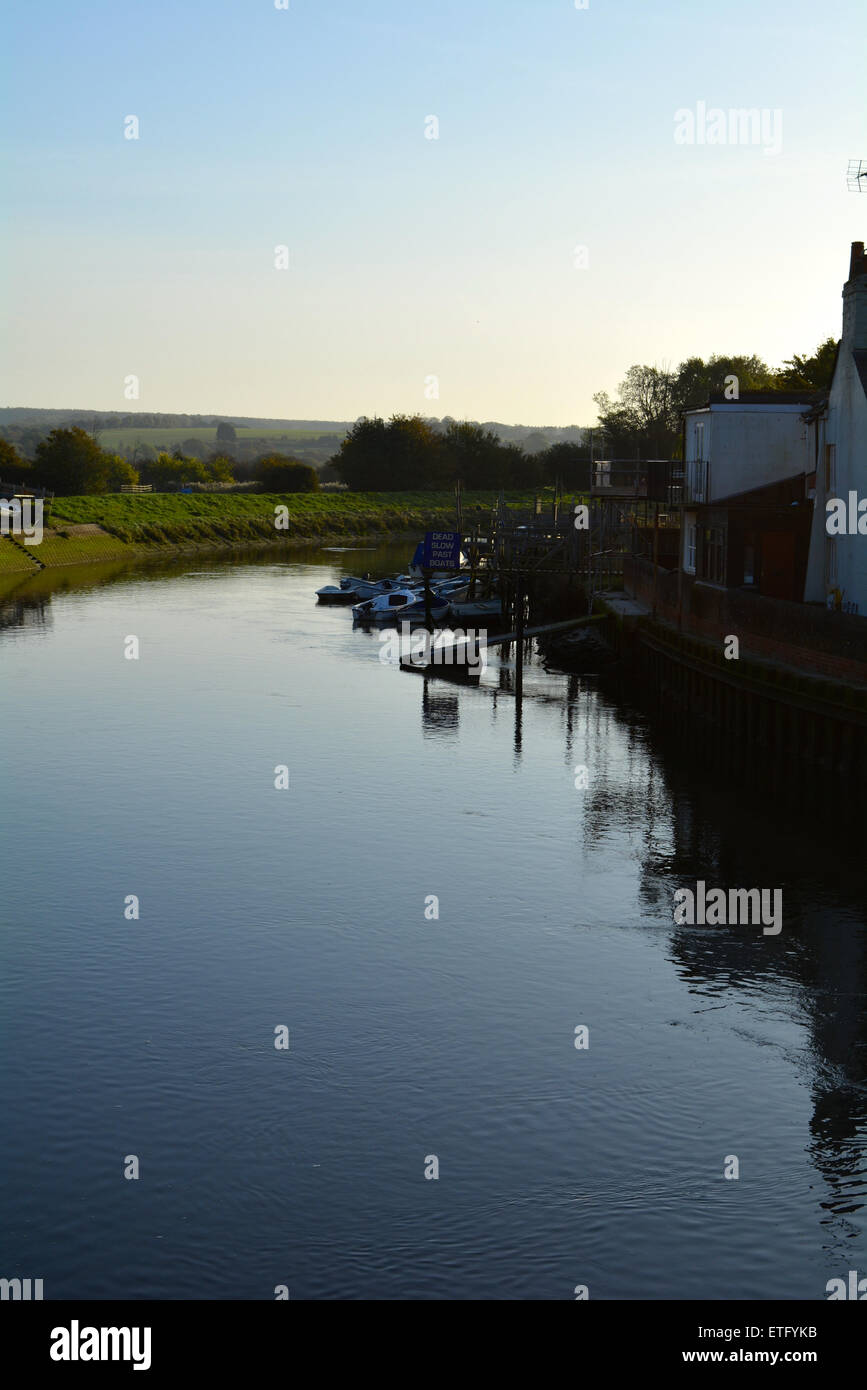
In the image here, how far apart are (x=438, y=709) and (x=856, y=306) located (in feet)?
64.6

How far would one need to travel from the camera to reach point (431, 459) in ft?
643

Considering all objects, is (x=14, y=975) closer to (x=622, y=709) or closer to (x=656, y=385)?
(x=622, y=709)

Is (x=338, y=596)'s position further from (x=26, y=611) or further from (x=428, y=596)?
(x=26, y=611)

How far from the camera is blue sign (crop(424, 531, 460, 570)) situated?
74.2 m

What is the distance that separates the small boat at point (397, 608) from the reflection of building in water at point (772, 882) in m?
31.5

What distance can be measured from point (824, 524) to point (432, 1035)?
32524mm

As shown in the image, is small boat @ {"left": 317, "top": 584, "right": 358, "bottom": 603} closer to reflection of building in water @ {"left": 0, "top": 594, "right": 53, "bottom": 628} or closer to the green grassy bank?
reflection of building in water @ {"left": 0, "top": 594, "right": 53, "bottom": 628}

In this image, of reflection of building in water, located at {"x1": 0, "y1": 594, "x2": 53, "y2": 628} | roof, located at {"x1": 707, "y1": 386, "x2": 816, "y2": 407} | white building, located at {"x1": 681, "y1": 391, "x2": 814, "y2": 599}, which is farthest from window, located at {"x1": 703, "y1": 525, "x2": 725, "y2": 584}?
reflection of building in water, located at {"x1": 0, "y1": 594, "x2": 53, "y2": 628}

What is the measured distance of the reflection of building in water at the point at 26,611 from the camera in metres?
75.4

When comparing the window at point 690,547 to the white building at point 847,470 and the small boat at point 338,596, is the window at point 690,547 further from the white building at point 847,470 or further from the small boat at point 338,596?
the small boat at point 338,596

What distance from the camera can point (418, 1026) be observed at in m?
23.3

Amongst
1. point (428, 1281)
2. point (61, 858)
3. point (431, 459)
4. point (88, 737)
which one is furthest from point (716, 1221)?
point (431, 459)

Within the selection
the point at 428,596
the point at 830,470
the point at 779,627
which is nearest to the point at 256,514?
the point at 428,596

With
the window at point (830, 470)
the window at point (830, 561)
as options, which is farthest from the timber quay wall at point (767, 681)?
the window at point (830, 470)
